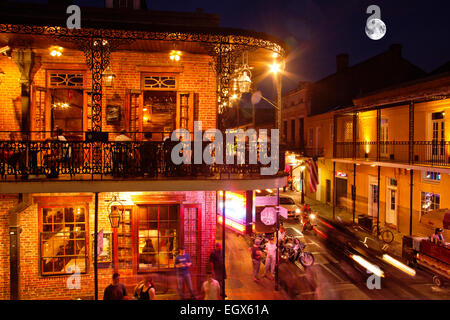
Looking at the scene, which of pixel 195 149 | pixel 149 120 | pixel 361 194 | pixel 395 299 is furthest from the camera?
pixel 361 194

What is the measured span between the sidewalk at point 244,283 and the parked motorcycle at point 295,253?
1.18m

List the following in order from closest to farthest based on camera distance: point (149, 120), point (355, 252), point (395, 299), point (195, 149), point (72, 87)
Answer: point (195, 149) < point (395, 299) < point (72, 87) < point (149, 120) < point (355, 252)

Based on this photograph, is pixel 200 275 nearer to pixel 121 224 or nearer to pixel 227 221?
pixel 121 224

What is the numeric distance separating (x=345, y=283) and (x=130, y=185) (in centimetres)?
799

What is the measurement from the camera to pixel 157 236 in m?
10.1

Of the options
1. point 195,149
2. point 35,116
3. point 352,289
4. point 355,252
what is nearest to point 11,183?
point 35,116

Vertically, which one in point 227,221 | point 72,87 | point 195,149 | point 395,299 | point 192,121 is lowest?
point 395,299

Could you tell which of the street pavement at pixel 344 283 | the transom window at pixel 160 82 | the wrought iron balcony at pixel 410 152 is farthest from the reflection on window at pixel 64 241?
the wrought iron balcony at pixel 410 152

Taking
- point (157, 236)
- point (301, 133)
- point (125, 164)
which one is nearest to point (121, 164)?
point (125, 164)

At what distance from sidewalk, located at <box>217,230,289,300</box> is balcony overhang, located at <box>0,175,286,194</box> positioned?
143 inches

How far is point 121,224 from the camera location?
988cm

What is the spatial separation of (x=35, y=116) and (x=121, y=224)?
14.9 feet

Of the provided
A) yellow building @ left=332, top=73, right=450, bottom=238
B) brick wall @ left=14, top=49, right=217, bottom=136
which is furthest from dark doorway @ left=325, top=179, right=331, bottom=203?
brick wall @ left=14, top=49, right=217, bottom=136

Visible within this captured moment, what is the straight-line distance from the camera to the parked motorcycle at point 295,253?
12258 millimetres
